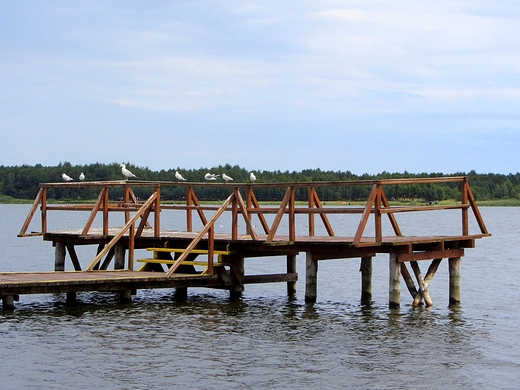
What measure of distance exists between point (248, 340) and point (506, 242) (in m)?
46.8

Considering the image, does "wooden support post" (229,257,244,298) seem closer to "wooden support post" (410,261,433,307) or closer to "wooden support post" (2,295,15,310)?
"wooden support post" (410,261,433,307)

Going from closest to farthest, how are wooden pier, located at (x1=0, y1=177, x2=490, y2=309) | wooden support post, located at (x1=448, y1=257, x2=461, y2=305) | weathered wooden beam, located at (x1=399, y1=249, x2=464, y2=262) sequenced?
wooden pier, located at (x1=0, y1=177, x2=490, y2=309), weathered wooden beam, located at (x1=399, y1=249, x2=464, y2=262), wooden support post, located at (x1=448, y1=257, x2=461, y2=305)

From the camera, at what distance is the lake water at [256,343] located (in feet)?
48.6

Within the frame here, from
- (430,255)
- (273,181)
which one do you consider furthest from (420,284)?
(273,181)

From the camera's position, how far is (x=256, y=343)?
17609 mm

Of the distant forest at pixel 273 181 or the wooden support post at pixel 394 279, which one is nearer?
the wooden support post at pixel 394 279

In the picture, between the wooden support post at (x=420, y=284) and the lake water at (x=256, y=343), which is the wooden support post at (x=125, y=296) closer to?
the lake water at (x=256, y=343)

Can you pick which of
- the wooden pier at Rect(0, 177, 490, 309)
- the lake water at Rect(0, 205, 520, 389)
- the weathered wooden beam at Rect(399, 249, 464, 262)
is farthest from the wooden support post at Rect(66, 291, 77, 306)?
the weathered wooden beam at Rect(399, 249, 464, 262)

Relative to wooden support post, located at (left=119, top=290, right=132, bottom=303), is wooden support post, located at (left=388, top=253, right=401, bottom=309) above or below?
above

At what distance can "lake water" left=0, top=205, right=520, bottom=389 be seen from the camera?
14828mm

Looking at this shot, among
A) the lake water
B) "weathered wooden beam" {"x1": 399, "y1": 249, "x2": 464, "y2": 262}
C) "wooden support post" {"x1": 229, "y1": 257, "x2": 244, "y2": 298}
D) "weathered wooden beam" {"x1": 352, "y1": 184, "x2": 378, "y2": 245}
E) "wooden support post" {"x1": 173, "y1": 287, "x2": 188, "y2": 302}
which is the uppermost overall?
"weathered wooden beam" {"x1": 352, "y1": 184, "x2": 378, "y2": 245}

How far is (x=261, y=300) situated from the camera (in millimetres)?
24281

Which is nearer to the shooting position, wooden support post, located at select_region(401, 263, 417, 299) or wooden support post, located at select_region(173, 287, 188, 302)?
wooden support post, located at select_region(401, 263, 417, 299)

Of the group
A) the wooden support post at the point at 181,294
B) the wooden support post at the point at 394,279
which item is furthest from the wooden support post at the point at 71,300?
the wooden support post at the point at 394,279
